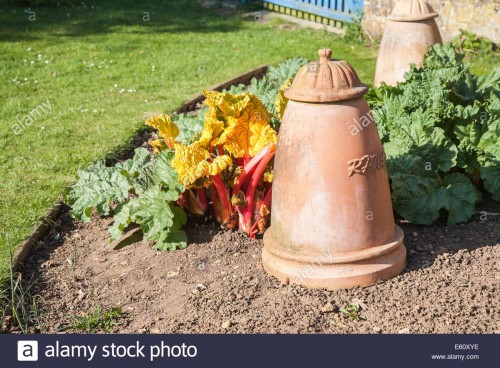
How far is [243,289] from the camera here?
4590 millimetres

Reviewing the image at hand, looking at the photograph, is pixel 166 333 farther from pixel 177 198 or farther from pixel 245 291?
pixel 177 198

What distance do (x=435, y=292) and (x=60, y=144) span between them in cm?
413

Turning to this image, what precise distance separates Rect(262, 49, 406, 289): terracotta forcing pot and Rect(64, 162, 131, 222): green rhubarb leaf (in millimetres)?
1299

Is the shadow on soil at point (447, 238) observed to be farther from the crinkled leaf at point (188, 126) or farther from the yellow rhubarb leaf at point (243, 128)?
the crinkled leaf at point (188, 126)

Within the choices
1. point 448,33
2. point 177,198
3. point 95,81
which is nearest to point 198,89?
point 95,81

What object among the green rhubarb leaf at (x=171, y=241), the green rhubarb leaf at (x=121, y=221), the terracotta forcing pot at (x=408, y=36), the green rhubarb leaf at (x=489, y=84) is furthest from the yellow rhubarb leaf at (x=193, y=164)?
the terracotta forcing pot at (x=408, y=36)

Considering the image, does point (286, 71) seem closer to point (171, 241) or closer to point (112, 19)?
point (171, 241)

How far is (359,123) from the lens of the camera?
4359mm

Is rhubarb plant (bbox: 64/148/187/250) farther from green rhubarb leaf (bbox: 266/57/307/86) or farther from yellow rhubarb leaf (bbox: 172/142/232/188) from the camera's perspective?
green rhubarb leaf (bbox: 266/57/307/86)

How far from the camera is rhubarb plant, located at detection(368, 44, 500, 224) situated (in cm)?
527

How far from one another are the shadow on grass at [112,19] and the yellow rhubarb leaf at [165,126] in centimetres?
744

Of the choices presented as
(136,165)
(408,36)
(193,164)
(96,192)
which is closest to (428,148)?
(193,164)

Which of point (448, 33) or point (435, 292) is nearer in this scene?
point (435, 292)

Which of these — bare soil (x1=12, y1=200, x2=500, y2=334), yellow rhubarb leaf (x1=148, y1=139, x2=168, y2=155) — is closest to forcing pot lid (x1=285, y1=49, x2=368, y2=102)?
bare soil (x1=12, y1=200, x2=500, y2=334)
